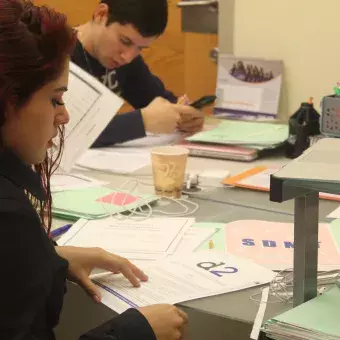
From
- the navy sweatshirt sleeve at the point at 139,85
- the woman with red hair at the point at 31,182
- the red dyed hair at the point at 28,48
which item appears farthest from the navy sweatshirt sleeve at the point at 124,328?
the navy sweatshirt sleeve at the point at 139,85

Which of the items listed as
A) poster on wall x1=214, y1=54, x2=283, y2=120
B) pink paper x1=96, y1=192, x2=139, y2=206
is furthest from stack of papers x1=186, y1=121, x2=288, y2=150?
pink paper x1=96, y1=192, x2=139, y2=206

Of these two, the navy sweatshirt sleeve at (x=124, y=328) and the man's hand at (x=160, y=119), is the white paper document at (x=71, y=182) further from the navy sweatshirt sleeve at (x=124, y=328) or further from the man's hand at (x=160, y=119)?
the navy sweatshirt sleeve at (x=124, y=328)

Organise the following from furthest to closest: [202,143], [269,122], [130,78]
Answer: [130,78] → [269,122] → [202,143]

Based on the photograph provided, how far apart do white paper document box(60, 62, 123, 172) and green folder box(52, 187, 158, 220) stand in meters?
0.22

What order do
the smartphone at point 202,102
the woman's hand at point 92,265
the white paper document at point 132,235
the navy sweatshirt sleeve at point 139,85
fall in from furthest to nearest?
the navy sweatshirt sleeve at point 139,85
the smartphone at point 202,102
the white paper document at point 132,235
the woman's hand at point 92,265

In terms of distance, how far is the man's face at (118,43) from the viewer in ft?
7.13

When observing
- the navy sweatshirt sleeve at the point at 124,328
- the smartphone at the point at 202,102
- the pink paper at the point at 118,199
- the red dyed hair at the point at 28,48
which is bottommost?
the navy sweatshirt sleeve at the point at 124,328

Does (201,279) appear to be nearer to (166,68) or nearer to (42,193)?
(42,193)

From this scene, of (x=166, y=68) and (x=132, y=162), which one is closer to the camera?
(x=132, y=162)

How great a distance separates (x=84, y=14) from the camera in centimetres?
346

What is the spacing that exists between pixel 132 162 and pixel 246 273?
2.71 ft

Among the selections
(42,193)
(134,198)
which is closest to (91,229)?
(134,198)

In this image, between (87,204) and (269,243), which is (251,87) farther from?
(269,243)

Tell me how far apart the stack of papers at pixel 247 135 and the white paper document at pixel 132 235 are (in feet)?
2.04
